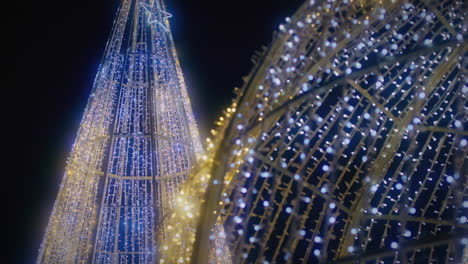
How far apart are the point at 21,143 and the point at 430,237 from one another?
7211 millimetres

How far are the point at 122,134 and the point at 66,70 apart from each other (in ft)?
12.5

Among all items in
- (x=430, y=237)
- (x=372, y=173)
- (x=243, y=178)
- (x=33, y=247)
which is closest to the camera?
(x=430, y=237)

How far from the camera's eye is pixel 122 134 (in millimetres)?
5309

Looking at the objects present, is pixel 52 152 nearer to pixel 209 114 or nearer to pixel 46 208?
pixel 46 208

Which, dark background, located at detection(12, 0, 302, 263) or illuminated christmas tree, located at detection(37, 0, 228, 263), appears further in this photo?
dark background, located at detection(12, 0, 302, 263)

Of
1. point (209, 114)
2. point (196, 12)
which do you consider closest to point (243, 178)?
point (209, 114)

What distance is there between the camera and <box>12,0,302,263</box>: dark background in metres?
8.12

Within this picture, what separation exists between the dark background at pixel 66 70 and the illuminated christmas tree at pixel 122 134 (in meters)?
2.51

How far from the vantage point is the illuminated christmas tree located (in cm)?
517

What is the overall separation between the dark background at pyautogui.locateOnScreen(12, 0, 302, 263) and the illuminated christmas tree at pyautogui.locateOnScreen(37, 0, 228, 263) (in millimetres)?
2508

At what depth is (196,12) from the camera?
343 inches

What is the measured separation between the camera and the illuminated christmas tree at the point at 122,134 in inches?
203

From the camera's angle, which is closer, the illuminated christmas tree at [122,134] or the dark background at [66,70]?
the illuminated christmas tree at [122,134]

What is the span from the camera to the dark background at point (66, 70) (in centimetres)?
812
